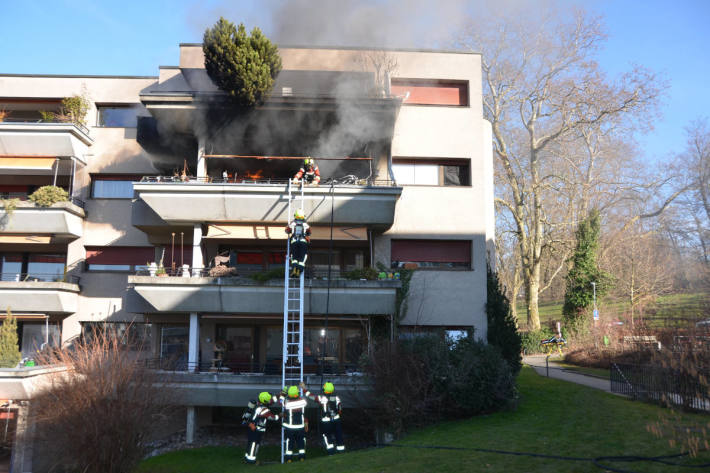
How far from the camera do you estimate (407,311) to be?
64.0ft

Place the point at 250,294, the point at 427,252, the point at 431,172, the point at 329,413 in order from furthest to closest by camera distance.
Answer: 1. the point at 431,172
2. the point at 427,252
3. the point at 250,294
4. the point at 329,413

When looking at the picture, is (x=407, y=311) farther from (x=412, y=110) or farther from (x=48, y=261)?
(x=48, y=261)

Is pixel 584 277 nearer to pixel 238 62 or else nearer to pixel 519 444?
pixel 519 444

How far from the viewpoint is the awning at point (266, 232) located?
18938 millimetres

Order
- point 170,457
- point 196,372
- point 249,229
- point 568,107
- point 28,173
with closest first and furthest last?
point 170,457 → point 196,372 → point 249,229 → point 28,173 → point 568,107

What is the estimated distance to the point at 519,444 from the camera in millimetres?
11336

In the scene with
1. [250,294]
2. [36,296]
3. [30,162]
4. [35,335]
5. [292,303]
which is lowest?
[35,335]

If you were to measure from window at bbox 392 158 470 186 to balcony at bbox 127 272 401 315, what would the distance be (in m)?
5.03

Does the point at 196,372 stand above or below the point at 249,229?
below

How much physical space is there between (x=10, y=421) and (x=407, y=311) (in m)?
14.0

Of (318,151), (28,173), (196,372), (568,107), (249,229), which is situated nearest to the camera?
(196,372)

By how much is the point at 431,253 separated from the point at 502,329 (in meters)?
3.82

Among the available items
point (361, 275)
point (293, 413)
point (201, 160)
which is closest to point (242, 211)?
point (201, 160)

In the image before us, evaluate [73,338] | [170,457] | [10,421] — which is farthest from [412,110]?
[10,421]
